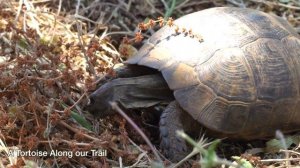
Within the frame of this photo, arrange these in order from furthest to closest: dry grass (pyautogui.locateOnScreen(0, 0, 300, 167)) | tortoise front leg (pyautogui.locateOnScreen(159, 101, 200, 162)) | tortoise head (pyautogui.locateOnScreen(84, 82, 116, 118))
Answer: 1. tortoise head (pyautogui.locateOnScreen(84, 82, 116, 118))
2. tortoise front leg (pyautogui.locateOnScreen(159, 101, 200, 162))
3. dry grass (pyautogui.locateOnScreen(0, 0, 300, 167))

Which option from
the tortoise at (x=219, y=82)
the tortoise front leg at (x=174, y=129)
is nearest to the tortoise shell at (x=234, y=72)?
the tortoise at (x=219, y=82)

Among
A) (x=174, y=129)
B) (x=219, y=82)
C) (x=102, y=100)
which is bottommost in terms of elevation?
(x=174, y=129)

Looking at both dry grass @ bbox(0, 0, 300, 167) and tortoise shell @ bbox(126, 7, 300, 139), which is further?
tortoise shell @ bbox(126, 7, 300, 139)

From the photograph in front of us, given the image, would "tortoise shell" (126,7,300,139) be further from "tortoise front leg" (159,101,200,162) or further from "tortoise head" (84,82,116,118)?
"tortoise head" (84,82,116,118)

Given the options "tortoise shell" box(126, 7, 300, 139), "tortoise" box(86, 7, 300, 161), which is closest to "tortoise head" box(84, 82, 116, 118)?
"tortoise" box(86, 7, 300, 161)

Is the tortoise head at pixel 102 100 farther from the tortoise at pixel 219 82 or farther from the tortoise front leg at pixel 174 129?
the tortoise front leg at pixel 174 129

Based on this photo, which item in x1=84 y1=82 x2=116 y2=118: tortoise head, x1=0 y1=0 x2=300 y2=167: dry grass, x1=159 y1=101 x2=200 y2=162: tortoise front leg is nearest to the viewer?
x1=0 y1=0 x2=300 y2=167: dry grass

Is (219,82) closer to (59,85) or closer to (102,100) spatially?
(102,100)

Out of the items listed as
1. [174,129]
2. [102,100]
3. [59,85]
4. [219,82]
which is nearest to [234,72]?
[219,82]
